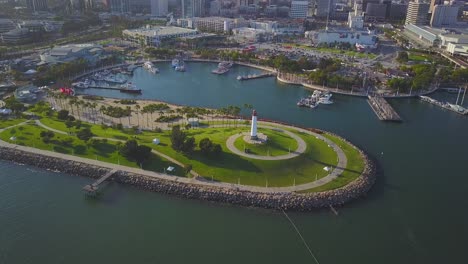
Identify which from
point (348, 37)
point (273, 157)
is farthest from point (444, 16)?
point (273, 157)

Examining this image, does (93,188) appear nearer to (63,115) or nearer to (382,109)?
(63,115)

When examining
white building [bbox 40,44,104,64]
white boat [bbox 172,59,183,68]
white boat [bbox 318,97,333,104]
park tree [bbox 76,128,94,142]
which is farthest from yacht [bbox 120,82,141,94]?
white boat [bbox 318,97,333,104]

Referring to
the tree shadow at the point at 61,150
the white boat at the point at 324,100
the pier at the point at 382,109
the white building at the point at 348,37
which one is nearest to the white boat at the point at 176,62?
the white boat at the point at 324,100

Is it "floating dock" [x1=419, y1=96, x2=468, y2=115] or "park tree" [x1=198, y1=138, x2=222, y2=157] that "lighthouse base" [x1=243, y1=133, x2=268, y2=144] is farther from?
"floating dock" [x1=419, y1=96, x2=468, y2=115]

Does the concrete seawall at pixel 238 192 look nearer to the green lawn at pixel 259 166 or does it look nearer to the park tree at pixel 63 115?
the green lawn at pixel 259 166

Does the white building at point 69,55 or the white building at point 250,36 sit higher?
the white building at point 250,36

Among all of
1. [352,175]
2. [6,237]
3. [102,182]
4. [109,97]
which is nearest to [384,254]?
[352,175]
